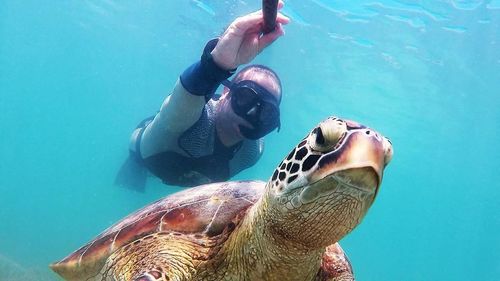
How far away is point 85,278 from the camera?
260 cm

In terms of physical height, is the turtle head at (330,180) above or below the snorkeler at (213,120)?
above

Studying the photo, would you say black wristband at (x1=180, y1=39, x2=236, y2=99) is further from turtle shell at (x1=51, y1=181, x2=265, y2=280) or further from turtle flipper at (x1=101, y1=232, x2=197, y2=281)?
turtle flipper at (x1=101, y1=232, x2=197, y2=281)

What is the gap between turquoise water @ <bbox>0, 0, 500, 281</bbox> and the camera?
1423 cm

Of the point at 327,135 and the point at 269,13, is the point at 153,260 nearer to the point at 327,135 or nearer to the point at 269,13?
the point at 327,135

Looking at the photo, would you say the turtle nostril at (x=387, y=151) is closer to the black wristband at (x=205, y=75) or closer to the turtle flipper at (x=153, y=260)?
the turtle flipper at (x=153, y=260)

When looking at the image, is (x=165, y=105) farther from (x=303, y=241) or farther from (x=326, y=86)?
(x=326, y=86)

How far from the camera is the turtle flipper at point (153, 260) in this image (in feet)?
5.59

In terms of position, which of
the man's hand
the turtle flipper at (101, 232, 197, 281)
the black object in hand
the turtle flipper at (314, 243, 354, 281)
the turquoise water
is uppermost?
the black object in hand

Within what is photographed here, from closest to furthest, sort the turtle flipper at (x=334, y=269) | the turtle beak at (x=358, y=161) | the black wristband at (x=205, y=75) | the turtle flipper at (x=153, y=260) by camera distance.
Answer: the turtle beak at (x=358, y=161), the turtle flipper at (x=153, y=260), the turtle flipper at (x=334, y=269), the black wristband at (x=205, y=75)

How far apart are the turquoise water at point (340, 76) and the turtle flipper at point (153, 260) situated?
987 centimetres

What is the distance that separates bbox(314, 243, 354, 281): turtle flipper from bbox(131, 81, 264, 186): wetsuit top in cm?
219

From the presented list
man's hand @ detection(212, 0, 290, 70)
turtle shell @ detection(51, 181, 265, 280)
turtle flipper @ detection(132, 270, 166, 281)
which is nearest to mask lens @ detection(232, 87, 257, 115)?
man's hand @ detection(212, 0, 290, 70)

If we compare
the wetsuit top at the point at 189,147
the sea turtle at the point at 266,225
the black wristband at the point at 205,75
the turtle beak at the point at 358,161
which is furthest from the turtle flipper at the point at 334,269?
the wetsuit top at the point at 189,147

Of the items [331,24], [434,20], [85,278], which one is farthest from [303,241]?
[331,24]
